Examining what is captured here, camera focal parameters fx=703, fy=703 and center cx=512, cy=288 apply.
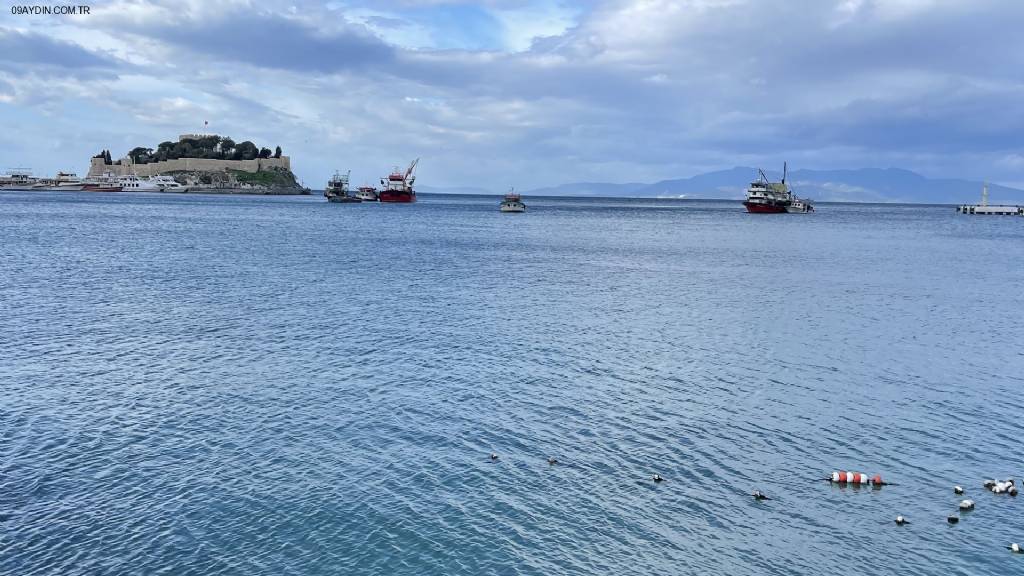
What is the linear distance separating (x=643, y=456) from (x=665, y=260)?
71095 millimetres

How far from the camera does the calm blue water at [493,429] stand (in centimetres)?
1908

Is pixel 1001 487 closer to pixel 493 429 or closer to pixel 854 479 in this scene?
pixel 854 479

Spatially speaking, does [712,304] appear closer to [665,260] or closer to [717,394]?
[717,394]

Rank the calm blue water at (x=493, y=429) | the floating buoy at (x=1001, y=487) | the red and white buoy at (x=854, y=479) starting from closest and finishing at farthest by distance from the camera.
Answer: the calm blue water at (x=493, y=429)
the floating buoy at (x=1001, y=487)
the red and white buoy at (x=854, y=479)

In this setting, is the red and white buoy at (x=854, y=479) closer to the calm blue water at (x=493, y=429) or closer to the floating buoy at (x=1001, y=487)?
the calm blue water at (x=493, y=429)

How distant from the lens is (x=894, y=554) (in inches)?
748

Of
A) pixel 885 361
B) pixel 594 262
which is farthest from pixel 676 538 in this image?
pixel 594 262

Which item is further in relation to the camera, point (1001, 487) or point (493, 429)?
point (493, 429)

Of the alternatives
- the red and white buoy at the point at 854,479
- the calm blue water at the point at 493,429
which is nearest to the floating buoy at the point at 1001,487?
the calm blue water at the point at 493,429

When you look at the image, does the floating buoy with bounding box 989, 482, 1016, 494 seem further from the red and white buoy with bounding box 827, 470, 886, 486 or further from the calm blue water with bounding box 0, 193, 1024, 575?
the red and white buoy with bounding box 827, 470, 886, 486

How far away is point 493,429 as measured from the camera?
90.5 ft

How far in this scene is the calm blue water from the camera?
19078 mm

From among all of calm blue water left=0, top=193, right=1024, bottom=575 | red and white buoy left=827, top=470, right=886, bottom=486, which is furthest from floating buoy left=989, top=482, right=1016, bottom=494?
red and white buoy left=827, top=470, right=886, bottom=486

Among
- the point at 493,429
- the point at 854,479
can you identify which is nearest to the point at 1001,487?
the point at 854,479
